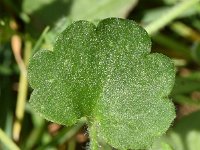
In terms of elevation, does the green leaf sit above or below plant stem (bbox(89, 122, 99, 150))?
above

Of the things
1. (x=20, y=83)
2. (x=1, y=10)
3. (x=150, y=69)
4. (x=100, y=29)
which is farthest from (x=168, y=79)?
(x=1, y=10)

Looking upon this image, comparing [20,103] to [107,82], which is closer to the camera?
[107,82]

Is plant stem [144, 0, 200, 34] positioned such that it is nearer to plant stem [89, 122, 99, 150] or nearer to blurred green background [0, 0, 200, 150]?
blurred green background [0, 0, 200, 150]

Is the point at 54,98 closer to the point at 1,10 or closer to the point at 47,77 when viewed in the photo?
the point at 47,77

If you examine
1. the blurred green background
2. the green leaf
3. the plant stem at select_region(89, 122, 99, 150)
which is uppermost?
the green leaf

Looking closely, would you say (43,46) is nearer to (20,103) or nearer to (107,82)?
(20,103)

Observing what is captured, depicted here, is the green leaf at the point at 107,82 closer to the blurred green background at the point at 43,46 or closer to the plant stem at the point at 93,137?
the plant stem at the point at 93,137

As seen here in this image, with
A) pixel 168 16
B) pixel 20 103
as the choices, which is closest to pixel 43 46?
pixel 20 103

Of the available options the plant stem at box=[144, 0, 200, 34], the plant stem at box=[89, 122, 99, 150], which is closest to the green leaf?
the plant stem at box=[89, 122, 99, 150]
